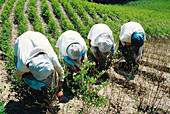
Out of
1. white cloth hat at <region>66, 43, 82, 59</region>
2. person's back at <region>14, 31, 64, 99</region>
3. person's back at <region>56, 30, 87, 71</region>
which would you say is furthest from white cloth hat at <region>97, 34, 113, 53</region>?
person's back at <region>14, 31, 64, 99</region>

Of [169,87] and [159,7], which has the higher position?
[159,7]

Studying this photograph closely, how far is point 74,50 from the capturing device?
327cm

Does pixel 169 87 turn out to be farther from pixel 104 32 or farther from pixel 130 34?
pixel 104 32

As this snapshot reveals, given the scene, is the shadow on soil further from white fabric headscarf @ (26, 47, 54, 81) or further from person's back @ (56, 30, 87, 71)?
person's back @ (56, 30, 87, 71)

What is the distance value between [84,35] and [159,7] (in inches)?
954

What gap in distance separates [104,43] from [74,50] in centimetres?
100

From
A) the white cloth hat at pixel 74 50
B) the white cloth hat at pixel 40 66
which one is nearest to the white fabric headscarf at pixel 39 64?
the white cloth hat at pixel 40 66

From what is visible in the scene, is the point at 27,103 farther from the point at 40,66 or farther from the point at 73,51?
the point at 73,51

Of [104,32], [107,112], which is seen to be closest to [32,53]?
[107,112]

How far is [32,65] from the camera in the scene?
227 cm

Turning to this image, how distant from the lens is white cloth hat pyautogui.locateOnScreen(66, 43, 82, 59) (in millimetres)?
3282

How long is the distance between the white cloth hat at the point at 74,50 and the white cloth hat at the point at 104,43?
0.80m

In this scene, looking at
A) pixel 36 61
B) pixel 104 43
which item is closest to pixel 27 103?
pixel 36 61

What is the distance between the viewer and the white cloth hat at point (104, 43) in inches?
153
